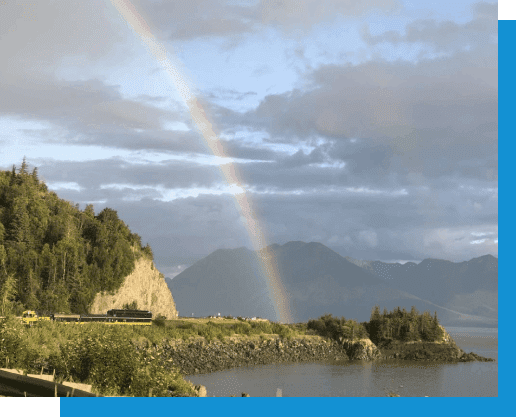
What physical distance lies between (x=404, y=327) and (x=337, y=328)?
10.9 metres

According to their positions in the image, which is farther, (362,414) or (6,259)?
(6,259)

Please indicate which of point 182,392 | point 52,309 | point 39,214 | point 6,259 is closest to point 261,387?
point 182,392

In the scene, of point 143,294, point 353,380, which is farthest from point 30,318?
point 353,380

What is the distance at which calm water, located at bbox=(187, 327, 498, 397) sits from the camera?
1929 inches

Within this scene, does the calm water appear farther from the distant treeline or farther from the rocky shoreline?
the distant treeline

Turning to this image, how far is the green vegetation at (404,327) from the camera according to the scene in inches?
3538

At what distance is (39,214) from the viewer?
77.2m

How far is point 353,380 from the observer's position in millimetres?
59125

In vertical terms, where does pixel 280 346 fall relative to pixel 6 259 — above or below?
below

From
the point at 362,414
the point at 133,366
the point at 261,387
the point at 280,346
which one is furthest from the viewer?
the point at 280,346

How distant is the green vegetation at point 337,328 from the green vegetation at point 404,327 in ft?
7.70

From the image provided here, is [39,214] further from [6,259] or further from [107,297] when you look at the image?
[107,297]

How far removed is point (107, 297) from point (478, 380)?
4330 cm

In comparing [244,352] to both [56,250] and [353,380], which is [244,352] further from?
[56,250]
